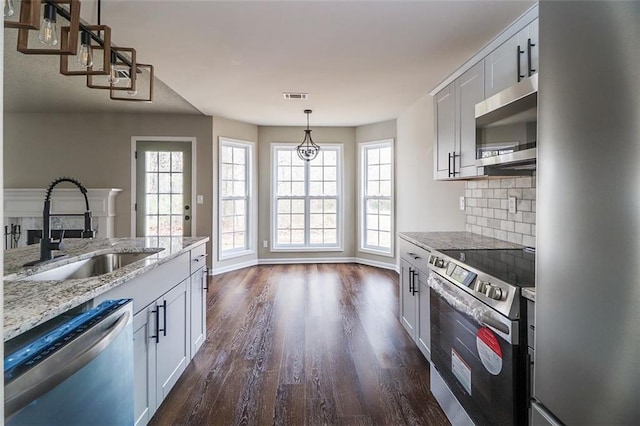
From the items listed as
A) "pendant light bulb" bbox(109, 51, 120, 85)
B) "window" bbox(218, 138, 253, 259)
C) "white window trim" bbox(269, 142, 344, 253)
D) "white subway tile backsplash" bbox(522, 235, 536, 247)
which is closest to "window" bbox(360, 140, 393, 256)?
"white window trim" bbox(269, 142, 344, 253)

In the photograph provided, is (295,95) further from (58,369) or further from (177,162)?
(58,369)

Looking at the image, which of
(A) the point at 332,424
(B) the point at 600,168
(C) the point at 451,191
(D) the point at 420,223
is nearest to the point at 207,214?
(D) the point at 420,223

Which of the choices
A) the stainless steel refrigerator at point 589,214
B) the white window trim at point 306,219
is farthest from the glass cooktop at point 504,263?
the white window trim at point 306,219

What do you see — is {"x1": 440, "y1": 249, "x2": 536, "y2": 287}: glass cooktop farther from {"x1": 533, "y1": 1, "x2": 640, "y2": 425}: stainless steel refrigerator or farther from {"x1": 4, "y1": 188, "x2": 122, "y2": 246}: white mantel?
{"x1": 4, "y1": 188, "x2": 122, "y2": 246}: white mantel

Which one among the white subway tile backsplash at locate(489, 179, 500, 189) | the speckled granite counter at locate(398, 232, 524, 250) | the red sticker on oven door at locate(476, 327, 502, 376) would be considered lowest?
the red sticker on oven door at locate(476, 327, 502, 376)

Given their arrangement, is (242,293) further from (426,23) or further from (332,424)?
(426,23)

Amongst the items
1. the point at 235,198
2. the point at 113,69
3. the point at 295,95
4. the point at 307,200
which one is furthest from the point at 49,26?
the point at 307,200

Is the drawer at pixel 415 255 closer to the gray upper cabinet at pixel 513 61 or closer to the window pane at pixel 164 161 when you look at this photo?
the gray upper cabinet at pixel 513 61

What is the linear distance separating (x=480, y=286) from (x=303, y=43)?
222 centimetres

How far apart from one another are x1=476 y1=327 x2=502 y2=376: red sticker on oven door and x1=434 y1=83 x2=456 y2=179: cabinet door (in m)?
1.57

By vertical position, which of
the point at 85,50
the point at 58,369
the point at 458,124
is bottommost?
the point at 58,369

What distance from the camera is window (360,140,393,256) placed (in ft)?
18.2

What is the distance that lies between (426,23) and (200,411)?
2.91m

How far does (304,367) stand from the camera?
7.84 feet
